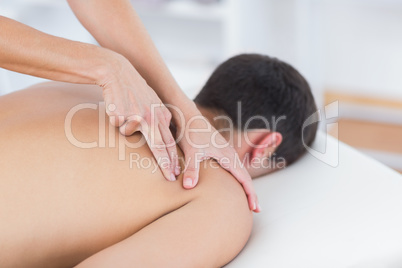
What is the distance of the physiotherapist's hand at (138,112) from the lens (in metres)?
1.27

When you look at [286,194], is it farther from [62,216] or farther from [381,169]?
[62,216]

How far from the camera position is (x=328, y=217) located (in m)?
1.41

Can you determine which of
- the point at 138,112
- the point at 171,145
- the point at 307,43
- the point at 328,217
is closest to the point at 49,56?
the point at 138,112

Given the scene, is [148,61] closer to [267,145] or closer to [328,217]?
[267,145]

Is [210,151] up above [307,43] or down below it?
above

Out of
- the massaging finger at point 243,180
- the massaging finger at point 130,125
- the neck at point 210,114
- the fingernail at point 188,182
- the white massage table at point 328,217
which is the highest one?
the massaging finger at point 130,125

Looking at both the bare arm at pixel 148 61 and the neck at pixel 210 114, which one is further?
the neck at pixel 210 114

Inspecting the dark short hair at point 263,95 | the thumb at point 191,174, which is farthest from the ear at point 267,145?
the thumb at point 191,174

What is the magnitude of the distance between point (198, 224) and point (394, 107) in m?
2.68

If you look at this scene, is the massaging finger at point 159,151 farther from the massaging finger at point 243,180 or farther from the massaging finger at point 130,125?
the massaging finger at point 243,180

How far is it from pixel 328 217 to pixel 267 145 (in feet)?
0.83

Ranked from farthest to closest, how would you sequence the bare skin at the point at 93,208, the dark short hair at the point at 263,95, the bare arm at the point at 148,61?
the dark short hair at the point at 263,95 < the bare arm at the point at 148,61 < the bare skin at the point at 93,208

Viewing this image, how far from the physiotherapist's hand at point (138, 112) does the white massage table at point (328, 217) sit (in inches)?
10.9

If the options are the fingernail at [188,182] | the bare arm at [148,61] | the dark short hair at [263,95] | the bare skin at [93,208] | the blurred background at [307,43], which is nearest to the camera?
the bare skin at [93,208]
